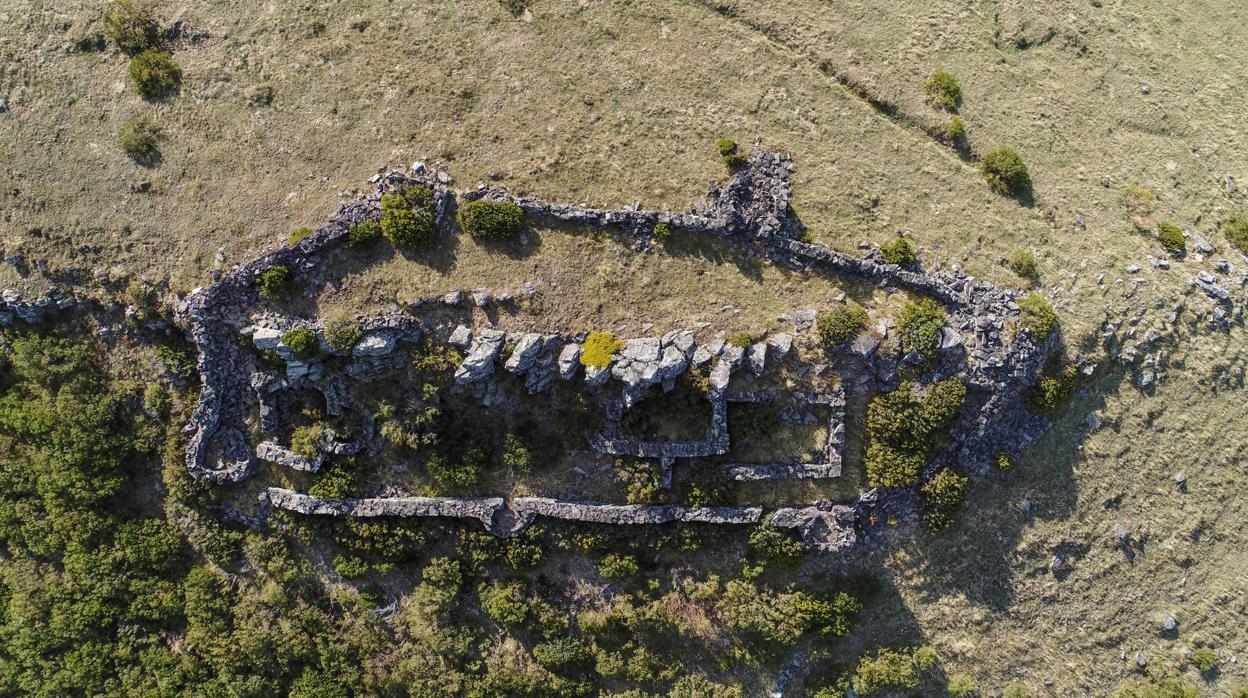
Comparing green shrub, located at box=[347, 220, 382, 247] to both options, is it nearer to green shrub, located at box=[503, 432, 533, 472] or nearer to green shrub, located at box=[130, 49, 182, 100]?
green shrub, located at box=[503, 432, 533, 472]

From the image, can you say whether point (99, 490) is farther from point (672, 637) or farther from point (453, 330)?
point (672, 637)

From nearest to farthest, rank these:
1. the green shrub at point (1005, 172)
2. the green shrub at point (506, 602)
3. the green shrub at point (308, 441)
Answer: the green shrub at point (308, 441) → the green shrub at point (506, 602) → the green shrub at point (1005, 172)

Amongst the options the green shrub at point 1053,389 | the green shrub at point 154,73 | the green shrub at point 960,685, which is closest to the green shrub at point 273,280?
the green shrub at point 154,73

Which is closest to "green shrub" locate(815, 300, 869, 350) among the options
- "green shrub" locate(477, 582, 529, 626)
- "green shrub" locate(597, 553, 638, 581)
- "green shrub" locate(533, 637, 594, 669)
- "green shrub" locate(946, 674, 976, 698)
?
"green shrub" locate(597, 553, 638, 581)

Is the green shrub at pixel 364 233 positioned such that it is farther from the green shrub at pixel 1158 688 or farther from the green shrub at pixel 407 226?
the green shrub at pixel 1158 688

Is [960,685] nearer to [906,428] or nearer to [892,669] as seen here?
[892,669]

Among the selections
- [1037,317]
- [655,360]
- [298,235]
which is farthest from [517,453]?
[1037,317]
